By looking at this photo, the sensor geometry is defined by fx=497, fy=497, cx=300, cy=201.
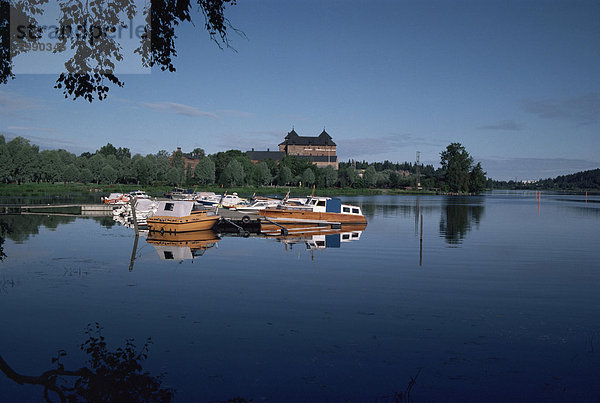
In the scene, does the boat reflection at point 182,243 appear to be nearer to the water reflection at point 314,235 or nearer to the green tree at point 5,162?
the water reflection at point 314,235

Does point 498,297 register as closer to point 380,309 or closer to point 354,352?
point 380,309

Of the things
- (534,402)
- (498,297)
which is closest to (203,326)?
(534,402)

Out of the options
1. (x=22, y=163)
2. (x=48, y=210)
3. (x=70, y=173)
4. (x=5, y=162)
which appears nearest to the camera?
(x=48, y=210)

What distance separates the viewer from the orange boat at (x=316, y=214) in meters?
53.7

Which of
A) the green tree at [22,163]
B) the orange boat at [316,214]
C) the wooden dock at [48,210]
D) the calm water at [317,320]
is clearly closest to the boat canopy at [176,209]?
the orange boat at [316,214]

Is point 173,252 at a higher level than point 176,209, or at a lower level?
lower

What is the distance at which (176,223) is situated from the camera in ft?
141

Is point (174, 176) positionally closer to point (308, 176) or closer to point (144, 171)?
point (144, 171)

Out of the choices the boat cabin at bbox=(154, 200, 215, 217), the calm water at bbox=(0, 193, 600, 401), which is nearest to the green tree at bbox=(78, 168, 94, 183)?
the boat cabin at bbox=(154, 200, 215, 217)

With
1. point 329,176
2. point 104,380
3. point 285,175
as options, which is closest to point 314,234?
point 104,380

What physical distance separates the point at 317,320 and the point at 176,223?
95.6 ft

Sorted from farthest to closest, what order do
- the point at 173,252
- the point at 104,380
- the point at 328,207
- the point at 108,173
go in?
the point at 108,173 < the point at 328,207 < the point at 173,252 < the point at 104,380

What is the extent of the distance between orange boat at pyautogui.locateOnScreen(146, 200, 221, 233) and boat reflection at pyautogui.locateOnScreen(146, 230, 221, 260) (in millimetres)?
575

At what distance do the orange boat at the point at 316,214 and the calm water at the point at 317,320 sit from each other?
798 inches
